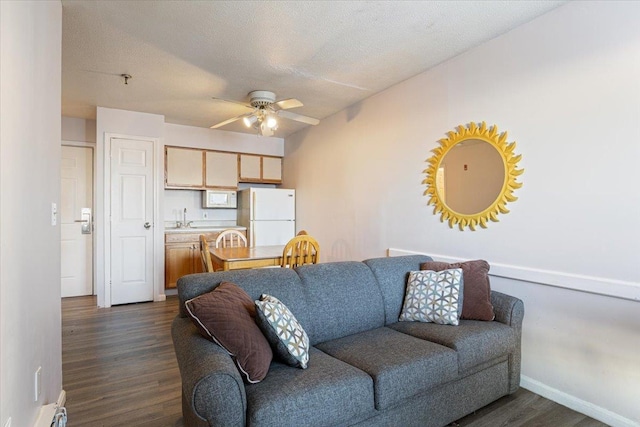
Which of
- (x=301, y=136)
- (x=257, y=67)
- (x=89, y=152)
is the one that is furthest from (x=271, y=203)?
(x=89, y=152)

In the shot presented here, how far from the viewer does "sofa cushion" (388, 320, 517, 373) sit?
189 cm

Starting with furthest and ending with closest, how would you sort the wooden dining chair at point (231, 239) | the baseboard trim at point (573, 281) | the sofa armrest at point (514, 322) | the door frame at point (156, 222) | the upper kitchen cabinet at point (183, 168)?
the upper kitchen cabinet at point (183, 168)
the door frame at point (156, 222)
the wooden dining chair at point (231, 239)
the sofa armrest at point (514, 322)
the baseboard trim at point (573, 281)

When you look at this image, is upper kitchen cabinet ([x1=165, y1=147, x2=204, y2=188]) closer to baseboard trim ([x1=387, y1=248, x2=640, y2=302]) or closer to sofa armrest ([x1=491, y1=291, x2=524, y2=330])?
baseboard trim ([x1=387, y1=248, x2=640, y2=302])

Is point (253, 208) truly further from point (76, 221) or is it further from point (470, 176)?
point (470, 176)

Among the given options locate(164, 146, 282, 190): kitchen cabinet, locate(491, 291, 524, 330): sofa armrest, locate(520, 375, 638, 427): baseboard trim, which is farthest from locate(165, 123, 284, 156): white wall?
locate(520, 375, 638, 427): baseboard trim

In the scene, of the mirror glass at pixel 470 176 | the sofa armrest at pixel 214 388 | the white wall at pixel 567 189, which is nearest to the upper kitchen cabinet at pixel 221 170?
the white wall at pixel 567 189

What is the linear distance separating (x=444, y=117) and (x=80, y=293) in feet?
17.6

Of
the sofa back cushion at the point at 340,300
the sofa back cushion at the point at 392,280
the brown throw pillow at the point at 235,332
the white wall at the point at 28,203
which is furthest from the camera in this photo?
the sofa back cushion at the point at 392,280

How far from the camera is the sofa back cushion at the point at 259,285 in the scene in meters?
1.86

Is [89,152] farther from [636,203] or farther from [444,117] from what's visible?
[636,203]

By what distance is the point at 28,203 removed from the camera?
56.9 inches

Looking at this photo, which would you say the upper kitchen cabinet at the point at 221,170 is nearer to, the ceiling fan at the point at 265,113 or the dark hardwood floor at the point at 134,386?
the ceiling fan at the point at 265,113

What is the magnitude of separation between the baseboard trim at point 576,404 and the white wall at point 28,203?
9.38 ft

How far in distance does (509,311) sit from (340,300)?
1127mm
